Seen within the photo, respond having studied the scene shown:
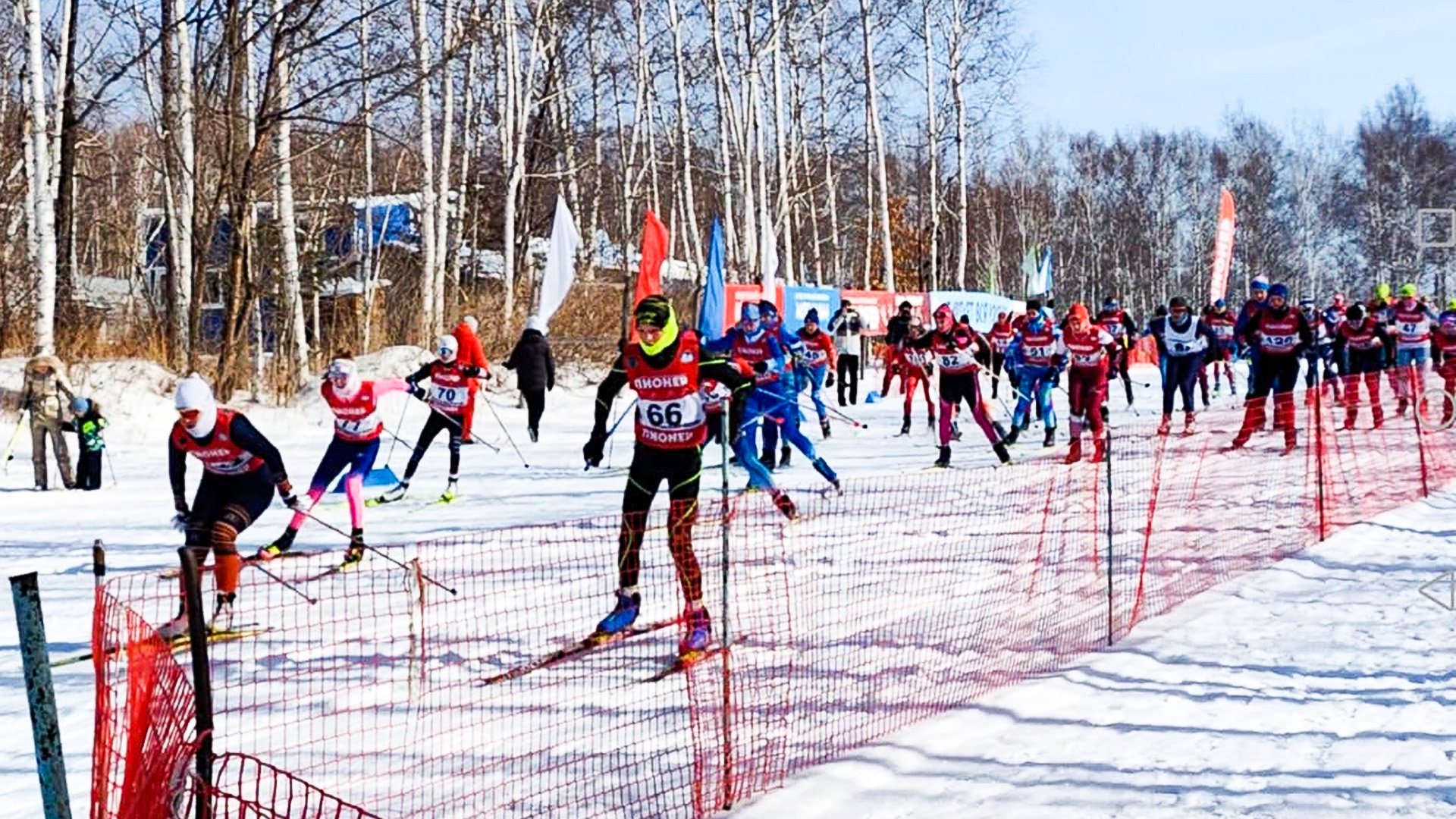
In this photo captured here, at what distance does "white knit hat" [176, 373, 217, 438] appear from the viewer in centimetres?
777

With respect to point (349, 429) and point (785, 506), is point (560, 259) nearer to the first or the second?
point (349, 429)

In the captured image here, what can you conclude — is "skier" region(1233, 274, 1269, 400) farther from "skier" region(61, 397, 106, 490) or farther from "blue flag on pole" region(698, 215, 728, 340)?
"skier" region(61, 397, 106, 490)

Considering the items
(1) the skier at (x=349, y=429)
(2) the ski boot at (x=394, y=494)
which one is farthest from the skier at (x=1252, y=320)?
(1) the skier at (x=349, y=429)

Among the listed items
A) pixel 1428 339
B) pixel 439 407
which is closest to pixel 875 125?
pixel 1428 339

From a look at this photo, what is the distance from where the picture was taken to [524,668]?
22.1ft

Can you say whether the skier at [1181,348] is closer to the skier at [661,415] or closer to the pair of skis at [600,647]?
the skier at [661,415]

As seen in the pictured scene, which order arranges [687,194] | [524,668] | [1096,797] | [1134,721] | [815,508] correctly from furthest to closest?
[687,194]
[815,508]
[524,668]
[1134,721]
[1096,797]

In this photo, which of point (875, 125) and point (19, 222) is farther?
point (875, 125)

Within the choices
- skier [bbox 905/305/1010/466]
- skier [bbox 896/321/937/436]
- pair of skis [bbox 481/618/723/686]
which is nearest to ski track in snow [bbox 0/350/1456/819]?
pair of skis [bbox 481/618/723/686]

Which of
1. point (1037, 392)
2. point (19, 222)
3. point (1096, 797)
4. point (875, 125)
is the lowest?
point (1096, 797)

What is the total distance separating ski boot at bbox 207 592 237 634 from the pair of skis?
63.0 inches

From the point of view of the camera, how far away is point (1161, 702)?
636 cm

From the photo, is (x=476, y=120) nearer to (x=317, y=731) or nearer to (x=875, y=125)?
(x=875, y=125)

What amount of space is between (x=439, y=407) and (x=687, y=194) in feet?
72.0
